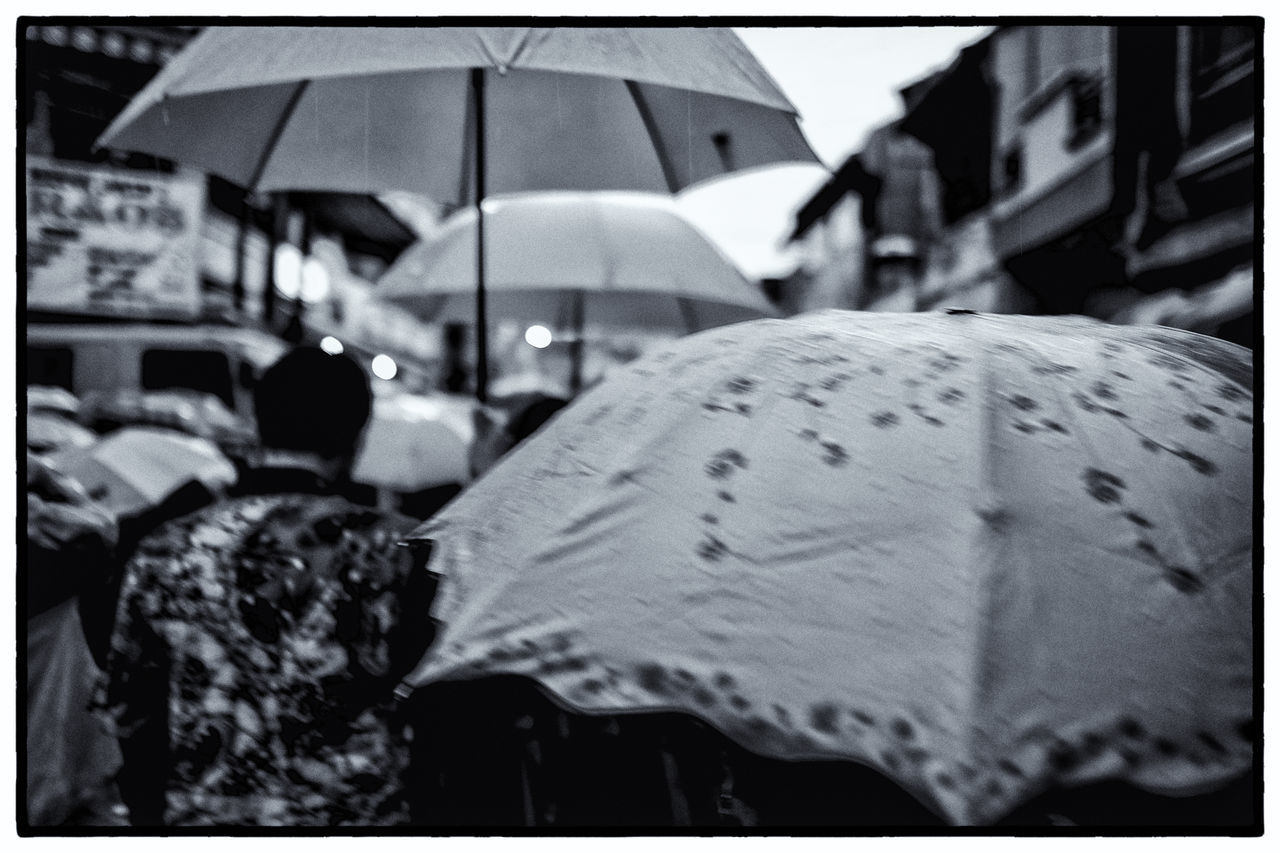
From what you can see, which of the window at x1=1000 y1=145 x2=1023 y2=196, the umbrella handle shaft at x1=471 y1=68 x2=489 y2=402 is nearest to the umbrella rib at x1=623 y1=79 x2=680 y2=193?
the umbrella handle shaft at x1=471 y1=68 x2=489 y2=402

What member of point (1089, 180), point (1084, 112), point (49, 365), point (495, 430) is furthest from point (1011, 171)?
point (49, 365)

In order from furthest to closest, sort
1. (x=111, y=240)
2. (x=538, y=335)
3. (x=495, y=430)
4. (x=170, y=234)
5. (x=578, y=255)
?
(x=170, y=234) < (x=538, y=335) < (x=111, y=240) < (x=578, y=255) < (x=495, y=430)

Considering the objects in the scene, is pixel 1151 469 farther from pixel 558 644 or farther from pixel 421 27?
pixel 421 27

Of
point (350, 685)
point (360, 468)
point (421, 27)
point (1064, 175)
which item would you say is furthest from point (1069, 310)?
point (350, 685)

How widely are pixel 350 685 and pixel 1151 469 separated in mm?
1578

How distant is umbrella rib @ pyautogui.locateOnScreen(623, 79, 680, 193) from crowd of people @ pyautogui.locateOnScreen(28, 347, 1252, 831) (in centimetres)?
211

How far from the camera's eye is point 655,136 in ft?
14.7

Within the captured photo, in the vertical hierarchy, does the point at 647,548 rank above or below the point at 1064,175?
below

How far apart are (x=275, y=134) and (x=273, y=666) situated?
258 cm

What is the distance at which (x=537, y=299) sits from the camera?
7.12m

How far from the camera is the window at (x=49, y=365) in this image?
3.23 metres

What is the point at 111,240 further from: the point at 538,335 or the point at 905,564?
the point at 905,564

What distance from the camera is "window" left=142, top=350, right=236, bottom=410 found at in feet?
33.4

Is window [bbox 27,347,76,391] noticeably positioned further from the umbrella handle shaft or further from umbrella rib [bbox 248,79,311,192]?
the umbrella handle shaft
